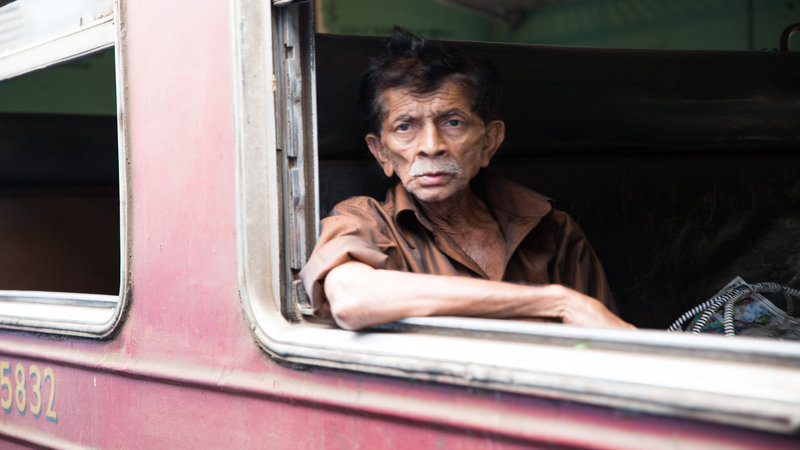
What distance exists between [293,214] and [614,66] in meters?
1.84

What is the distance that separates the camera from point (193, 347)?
1.98m

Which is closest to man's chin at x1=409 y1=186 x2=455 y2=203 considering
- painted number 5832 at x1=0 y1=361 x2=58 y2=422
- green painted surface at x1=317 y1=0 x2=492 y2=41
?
painted number 5832 at x1=0 y1=361 x2=58 y2=422

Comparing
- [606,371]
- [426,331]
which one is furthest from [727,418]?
[426,331]

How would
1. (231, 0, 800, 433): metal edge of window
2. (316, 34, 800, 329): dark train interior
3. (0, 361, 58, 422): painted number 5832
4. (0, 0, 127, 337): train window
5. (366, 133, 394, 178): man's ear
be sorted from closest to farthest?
(231, 0, 800, 433): metal edge of window < (366, 133, 394, 178): man's ear < (0, 361, 58, 422): painted number 5832 < (316, 34, 800, 329): dark train interior < (0, 0, 127, 337): train window

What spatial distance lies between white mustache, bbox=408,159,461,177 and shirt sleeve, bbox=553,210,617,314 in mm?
436

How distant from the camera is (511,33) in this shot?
766cm

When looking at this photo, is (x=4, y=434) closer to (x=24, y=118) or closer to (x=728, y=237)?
(x=24, y=118)

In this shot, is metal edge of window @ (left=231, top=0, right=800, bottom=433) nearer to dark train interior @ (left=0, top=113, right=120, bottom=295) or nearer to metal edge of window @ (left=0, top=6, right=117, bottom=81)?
metal edge of window @ (left=0, top=6, right=117, bottom=81)

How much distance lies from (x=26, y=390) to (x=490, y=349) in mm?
1853

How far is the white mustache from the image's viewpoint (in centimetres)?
210

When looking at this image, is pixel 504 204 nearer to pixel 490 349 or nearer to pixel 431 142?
pixel 431 142

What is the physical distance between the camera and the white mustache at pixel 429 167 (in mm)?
2104

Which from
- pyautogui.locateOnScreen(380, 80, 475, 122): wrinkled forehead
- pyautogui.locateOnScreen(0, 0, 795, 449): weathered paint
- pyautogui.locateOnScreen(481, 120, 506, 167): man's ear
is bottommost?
pyautogui.locateOnScreen(0, 0, 795, 449): weathered paint

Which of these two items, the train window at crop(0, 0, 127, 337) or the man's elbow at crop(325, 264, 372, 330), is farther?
the train window at crop(0, 0, 127, 337)
